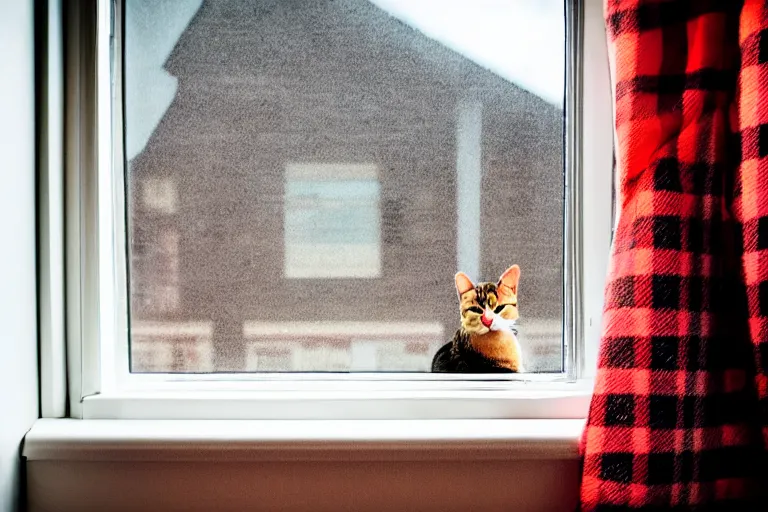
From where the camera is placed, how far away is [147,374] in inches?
39.9

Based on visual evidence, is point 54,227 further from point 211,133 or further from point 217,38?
point 217,38

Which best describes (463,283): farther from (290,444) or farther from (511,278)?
(290,444)

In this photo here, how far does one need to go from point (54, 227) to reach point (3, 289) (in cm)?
14

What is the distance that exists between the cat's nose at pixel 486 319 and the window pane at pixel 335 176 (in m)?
0.06

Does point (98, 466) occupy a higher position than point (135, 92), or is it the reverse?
point (135, 92)

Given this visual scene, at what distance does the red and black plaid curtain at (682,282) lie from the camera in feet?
2.60

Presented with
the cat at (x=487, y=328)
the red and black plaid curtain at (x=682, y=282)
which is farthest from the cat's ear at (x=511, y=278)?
the red and black plaid curtain at (x=682, y=282)

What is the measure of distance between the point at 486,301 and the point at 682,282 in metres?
0.32

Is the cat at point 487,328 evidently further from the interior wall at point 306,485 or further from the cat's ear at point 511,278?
the interior wall at point 306,485

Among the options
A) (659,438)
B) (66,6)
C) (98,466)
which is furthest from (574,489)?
(66,6)

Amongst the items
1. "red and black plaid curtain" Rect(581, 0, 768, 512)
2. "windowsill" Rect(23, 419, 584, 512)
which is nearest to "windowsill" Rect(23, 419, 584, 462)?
"windowsill" Rect(23, 419, 584, 512)

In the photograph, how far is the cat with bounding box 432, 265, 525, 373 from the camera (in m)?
1.01

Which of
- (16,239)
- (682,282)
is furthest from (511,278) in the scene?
(16,239)

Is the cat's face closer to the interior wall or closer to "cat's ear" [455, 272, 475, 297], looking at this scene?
"cat's ear" [455, 272, 475, 297]
